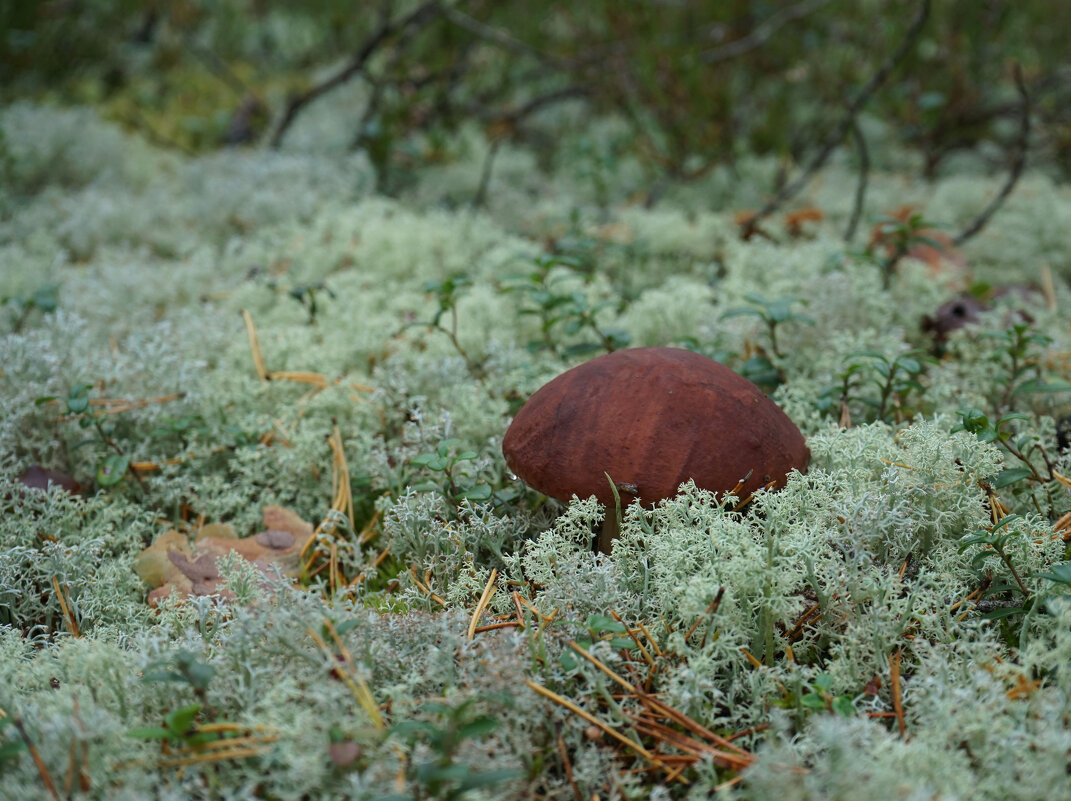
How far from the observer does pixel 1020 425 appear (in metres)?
2.35

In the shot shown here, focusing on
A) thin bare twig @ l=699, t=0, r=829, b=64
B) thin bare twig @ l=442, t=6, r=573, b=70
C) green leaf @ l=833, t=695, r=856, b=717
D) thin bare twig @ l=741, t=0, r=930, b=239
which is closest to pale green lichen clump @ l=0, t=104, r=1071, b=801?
green leaf @ l=833, t=695, r=856, b=717

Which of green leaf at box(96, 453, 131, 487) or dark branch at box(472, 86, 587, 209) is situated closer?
green leaf at box(96, 453, 131, 487)

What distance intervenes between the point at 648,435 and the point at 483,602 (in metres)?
0.53

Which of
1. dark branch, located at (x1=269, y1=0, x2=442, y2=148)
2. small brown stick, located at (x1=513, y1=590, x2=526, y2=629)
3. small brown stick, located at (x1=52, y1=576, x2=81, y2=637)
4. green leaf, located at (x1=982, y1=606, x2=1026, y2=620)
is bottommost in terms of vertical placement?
small brown stick, located at (x1=52, y1=576, x2=81, y2=637)

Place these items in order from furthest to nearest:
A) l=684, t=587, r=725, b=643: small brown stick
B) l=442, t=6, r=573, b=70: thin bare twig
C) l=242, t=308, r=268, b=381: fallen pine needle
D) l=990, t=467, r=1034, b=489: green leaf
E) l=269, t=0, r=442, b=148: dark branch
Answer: l=269, t=0, r=442, b=148: dark branch, l=442, t=6, r=573, b=70: thin bare twig, l=242, t=308, r=268, b=381: fallen pine needle, l=990, t=467, r=1034, b=489: green leaf, l=684, t=587, r=725, b=643: small brown stick

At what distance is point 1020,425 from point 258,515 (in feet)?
7.18

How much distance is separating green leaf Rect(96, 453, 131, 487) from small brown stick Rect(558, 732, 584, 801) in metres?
1.47

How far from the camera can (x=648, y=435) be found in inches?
72.5

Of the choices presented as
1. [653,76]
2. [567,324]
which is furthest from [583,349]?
[653,76]

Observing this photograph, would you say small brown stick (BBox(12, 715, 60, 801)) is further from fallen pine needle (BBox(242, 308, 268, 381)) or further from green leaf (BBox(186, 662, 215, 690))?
fallen pine needle (BBox(242, 308, 268, 381))

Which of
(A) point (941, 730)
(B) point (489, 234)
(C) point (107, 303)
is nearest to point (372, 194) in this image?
(B) point (489, 234)

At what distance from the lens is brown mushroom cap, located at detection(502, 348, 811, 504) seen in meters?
1.84

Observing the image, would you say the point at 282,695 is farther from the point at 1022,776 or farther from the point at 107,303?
the point at 107,303

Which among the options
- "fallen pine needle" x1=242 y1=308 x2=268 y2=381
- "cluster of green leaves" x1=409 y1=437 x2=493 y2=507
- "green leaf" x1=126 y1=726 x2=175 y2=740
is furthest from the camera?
"fallen pine needle" x1=242 y1=308 x2=268 y2=381
